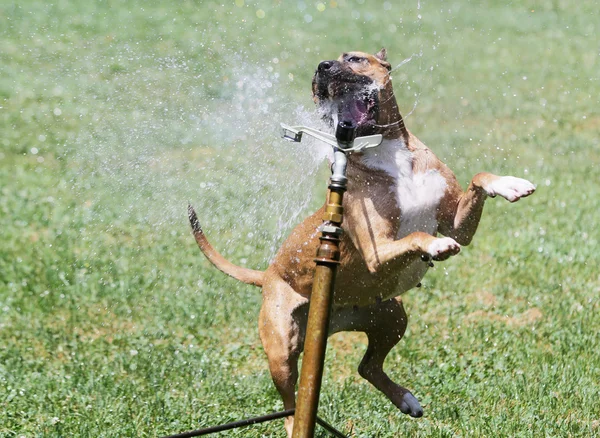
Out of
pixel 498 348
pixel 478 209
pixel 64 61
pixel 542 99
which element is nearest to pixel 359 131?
pixel 478 209

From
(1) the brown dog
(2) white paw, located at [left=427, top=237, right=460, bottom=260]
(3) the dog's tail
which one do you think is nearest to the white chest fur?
(1) the brown dog

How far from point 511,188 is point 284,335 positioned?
1196mm

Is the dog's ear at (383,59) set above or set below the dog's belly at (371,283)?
above

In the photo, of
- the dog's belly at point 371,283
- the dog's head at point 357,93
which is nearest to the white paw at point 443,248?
the dog's belly at point 371,283

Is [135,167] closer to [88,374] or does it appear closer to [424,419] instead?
[88,374]

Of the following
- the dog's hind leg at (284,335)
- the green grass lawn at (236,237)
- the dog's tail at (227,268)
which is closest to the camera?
the dog's hind leg at (284,335)

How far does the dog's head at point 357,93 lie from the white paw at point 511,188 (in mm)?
519

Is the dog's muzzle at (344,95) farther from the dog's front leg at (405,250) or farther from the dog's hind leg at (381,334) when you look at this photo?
the dog's hind leg at (381,334)

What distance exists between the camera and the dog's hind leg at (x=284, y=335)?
165 inches

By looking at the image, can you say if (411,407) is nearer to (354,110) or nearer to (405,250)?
(405,250)

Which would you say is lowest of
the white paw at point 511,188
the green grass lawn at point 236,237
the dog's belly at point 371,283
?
the green grass lawn at point 236,237

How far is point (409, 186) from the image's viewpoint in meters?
3.99

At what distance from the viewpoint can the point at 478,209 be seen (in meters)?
3.97

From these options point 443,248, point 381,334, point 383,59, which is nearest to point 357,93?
point 383,59
